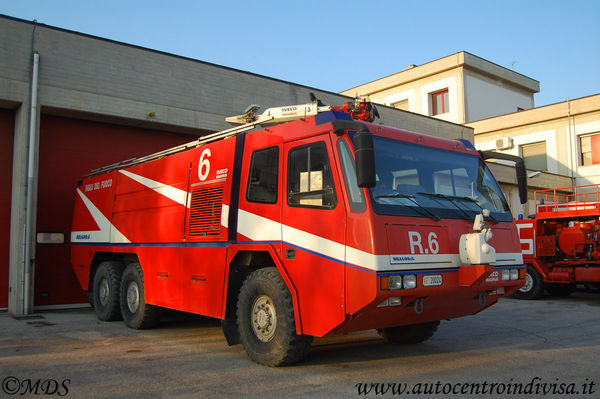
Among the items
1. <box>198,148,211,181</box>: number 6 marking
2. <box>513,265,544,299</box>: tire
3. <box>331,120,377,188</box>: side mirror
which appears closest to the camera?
<box>331,120,377,188</box>: side mirror

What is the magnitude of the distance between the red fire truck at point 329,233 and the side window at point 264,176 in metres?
0.02

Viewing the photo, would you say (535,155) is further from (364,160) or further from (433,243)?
(364,160)

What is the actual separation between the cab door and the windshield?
0.53m

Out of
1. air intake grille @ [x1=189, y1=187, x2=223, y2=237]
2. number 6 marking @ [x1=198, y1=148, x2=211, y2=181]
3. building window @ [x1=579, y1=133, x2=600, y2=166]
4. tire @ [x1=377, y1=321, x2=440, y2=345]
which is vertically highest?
building window @ [x1=579, y1=133, x2=600, y2=166]

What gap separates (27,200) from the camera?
11.1m

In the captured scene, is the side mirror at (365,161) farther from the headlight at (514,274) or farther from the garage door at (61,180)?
the garage door at (61,180)

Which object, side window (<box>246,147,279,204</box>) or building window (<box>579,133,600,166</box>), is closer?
side window (<box>246,147,279,204</box>)

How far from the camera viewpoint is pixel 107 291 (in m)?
10.1

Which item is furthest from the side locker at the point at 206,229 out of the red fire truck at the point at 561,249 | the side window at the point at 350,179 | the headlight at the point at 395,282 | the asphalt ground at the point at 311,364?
the red fire truck at the point at 561,249

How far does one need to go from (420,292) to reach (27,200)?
8.95m

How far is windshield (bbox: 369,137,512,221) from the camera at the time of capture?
225 inches

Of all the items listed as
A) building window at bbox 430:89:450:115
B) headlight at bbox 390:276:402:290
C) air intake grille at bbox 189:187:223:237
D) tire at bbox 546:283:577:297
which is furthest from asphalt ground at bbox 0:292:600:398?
building window at bbox 430:89:450:115

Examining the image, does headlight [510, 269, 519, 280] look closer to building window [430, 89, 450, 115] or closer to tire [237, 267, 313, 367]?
tire [237, 267, 313, 367]

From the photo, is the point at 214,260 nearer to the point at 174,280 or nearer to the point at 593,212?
the point at 174,280
